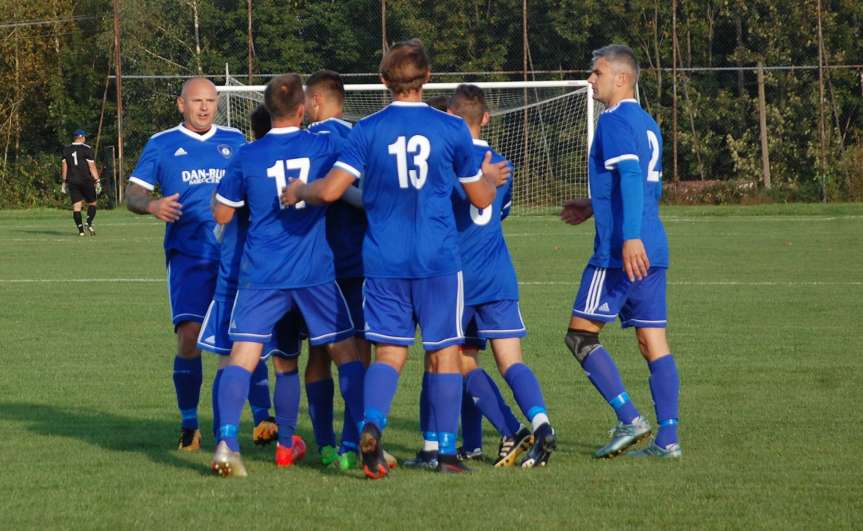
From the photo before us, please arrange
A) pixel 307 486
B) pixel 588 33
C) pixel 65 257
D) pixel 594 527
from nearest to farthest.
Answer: pixel 594 527 → pixel 307 486 → pixel 65 257 → pixel 588 33

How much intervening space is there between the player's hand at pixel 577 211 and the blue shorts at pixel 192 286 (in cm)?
201

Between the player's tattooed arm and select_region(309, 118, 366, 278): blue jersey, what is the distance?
2.73 feet

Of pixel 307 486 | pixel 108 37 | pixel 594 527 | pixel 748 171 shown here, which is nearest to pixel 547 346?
pixel 307 486

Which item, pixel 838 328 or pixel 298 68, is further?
pixel 298 68

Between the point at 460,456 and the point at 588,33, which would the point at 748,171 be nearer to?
the point at 588,33

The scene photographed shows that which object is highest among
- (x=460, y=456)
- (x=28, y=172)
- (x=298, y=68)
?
(x=298, y=68)

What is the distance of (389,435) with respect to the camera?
7.98 metres

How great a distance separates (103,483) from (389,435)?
1.92m

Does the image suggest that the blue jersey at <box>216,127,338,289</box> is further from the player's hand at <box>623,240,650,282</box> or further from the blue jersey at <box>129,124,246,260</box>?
the player's hand at <box>623,240,650,282</box>

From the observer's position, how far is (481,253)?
709cm

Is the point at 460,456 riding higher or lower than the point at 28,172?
lower

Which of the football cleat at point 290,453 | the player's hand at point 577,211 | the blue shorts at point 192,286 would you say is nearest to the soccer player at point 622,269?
the player's hand at point 577,211

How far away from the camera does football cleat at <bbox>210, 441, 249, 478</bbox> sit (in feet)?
21.6

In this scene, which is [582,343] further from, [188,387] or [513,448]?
[188,387]
